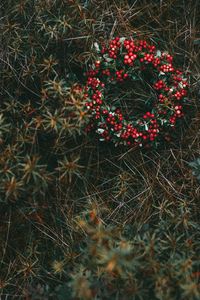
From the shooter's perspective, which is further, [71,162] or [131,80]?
[131,80]

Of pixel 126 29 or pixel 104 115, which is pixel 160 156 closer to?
pixel 104 115

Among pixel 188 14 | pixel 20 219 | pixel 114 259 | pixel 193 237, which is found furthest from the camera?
pixel 188 14

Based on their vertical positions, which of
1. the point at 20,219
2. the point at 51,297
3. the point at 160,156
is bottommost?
the point at 51,297

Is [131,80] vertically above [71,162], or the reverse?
[131,80]

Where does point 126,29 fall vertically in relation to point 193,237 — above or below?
above

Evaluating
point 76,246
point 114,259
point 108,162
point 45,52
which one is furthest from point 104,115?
point 114,259

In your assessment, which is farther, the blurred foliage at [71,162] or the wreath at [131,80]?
the wreath at [131,80]

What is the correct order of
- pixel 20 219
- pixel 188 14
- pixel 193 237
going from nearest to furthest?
pixel 193 237
pixel 20 219
pixel 188 14

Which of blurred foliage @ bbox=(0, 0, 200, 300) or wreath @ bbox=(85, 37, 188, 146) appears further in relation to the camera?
wreath @ bbox=(85, 37, 188, 146)
